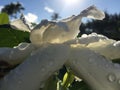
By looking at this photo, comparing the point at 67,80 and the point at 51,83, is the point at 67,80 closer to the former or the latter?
the point at 67,80

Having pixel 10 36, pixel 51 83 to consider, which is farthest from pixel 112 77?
pixel 10 36

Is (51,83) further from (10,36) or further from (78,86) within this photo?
(10,36)

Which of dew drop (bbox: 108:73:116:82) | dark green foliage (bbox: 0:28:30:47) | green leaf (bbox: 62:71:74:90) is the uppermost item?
dark green foliage (bbox: 0:28:30:47)

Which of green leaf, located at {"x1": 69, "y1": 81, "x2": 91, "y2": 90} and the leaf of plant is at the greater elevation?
the leaf of plant

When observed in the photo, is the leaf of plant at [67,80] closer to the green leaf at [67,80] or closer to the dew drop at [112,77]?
the green leaf at [67,80]

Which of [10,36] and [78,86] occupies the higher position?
[10,36]

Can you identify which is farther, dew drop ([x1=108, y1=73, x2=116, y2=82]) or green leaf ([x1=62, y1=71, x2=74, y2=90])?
green leaf ([x1=62, y1=71, x2=74, y2=90])

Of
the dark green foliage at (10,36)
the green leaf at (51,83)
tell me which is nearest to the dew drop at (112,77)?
the green leaf at (51,83)

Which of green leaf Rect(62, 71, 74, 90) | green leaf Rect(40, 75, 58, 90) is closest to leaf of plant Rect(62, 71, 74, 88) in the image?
green leaf Rect(62, 71, 74, 90)

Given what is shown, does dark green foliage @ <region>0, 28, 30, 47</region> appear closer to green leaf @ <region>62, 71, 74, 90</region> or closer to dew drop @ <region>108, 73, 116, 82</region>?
green leaf @ <region>62, 71, 74, 90</region>

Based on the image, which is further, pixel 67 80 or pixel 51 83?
pixel 67 80

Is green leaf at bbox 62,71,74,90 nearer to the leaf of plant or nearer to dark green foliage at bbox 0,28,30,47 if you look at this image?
the leaf of plant

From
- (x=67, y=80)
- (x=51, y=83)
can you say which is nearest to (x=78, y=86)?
(x=67, y=80)
